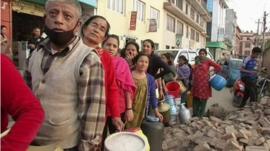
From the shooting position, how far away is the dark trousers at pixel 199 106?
9.23 meters

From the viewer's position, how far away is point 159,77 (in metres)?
7.07

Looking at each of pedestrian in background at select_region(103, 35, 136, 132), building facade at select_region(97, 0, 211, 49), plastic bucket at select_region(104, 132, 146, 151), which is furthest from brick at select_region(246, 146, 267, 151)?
building facade at select_region(97, 0, 211, 49)

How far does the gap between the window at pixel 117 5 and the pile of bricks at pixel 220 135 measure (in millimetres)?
Answer: 13502

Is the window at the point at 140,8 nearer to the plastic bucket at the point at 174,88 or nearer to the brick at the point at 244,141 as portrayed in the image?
the plastic bucket at the point at 174,88

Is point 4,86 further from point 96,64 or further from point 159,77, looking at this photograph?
point 159,77

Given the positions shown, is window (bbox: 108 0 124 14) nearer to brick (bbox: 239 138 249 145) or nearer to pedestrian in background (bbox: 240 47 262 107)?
pedestrian in background (bbox: 240 47 262 107)

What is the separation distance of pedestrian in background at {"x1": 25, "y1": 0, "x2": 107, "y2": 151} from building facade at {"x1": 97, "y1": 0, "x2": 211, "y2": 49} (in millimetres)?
17535

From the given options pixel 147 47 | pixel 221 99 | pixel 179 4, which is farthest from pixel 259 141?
pixel 179 4

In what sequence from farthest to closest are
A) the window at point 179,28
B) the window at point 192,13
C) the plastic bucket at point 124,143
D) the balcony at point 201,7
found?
the window at point 192,13
the balcony at point 201,7
the window at point 179,28
the plastic bucket at point 124,143

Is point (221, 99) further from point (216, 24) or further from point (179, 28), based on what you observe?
point (216, 24)

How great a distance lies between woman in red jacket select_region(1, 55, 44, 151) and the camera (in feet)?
5.43

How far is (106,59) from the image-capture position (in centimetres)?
320

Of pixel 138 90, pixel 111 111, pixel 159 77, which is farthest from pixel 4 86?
pixel 159 77

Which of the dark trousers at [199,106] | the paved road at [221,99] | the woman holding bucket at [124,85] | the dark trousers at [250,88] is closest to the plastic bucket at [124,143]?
the woman holding bucket at [124,85]
